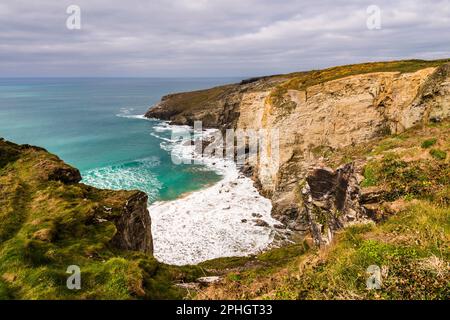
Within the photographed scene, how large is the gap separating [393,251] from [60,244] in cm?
1302

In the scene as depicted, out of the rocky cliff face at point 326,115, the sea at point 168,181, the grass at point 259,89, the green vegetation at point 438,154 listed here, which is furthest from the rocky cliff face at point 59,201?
the grass at point 259,89

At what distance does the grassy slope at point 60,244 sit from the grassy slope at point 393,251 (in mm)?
3238

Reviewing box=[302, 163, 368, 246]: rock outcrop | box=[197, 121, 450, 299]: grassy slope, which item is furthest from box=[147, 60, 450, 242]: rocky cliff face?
box=[197, 121, 450, 299]: grassy slope

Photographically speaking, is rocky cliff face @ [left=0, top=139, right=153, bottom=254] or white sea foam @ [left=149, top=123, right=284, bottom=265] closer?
rocky cliff face @ [left=0, top=139, right=153, bottom=254]

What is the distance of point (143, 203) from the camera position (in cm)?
2183

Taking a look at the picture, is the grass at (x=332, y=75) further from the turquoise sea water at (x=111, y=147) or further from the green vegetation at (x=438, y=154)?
the green vegetation at (x=438, y=154)

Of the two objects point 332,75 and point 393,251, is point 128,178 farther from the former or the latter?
point 393,251

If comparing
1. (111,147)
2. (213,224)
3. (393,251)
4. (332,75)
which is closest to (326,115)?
(332,75)

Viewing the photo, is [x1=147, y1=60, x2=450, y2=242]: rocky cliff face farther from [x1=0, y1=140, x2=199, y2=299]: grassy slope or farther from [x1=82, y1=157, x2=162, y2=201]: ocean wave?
[x1=0, y1=140, x2=199, y2=299]: grassy slope

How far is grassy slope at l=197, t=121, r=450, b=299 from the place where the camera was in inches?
296

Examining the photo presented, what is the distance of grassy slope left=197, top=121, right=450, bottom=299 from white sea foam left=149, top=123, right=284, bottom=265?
2116cm
